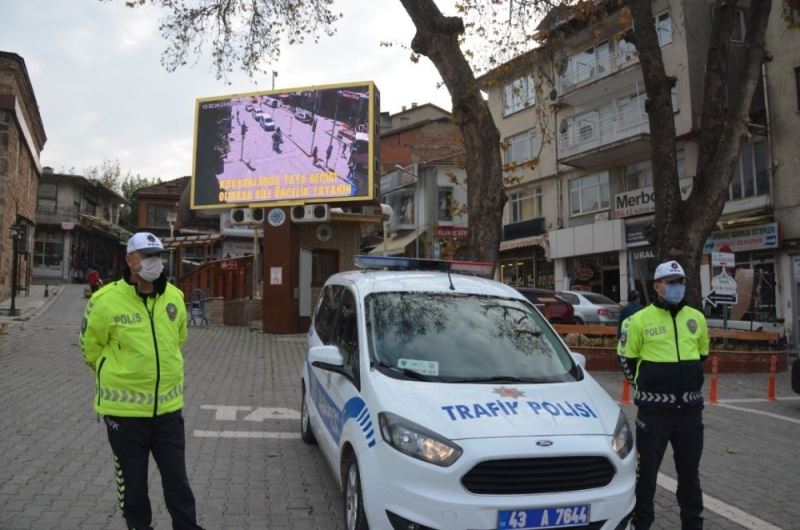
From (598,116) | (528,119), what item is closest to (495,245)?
(598,116)

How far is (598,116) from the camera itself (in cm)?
2862

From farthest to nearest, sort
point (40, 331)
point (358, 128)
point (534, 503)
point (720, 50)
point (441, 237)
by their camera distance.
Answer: point (441, 237), point (358, 128), point (40, 331), point (720, 50), point (534, 503)

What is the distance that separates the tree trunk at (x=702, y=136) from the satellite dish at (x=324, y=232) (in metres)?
10.5

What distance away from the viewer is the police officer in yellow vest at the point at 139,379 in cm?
362

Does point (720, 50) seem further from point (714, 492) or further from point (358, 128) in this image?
point (714, 492)

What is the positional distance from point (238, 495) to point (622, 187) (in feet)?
82.1

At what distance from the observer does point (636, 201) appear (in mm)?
25656

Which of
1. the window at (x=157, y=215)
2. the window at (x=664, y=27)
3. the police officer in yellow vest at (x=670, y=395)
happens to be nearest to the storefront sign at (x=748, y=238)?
the window at (x=664, y=27)

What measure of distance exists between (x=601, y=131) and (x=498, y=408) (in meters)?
25.9

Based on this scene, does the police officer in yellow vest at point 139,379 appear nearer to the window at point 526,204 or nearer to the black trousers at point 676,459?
the black trousers at point 676,459

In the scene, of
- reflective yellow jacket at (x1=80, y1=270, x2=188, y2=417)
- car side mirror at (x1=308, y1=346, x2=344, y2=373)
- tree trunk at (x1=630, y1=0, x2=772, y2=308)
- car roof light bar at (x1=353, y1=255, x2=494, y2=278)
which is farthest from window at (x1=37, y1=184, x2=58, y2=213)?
reflective yellow jacket at (x1=80, y1=270, x2=188, y2=417)

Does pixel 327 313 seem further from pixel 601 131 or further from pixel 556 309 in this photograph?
pixel 601 131

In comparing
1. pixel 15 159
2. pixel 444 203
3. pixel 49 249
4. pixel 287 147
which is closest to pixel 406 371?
pixel 287 147

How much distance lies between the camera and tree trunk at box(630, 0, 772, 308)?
13.1 metres
